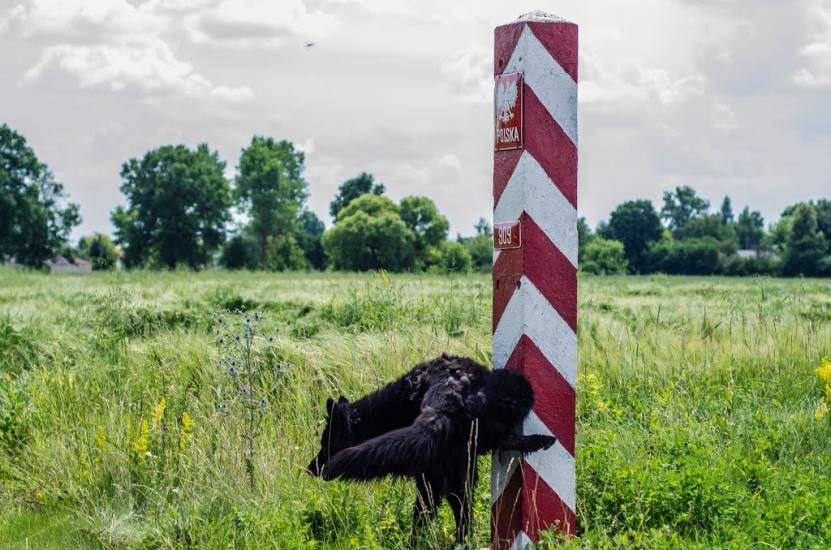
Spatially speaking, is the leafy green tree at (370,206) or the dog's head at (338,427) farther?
the leafy green tree at (370,206)

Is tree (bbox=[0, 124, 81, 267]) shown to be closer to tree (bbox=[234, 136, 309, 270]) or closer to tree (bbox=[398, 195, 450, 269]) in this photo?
tree (bbox=[234, 136, 309, 270])

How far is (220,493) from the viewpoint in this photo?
16.0 ft

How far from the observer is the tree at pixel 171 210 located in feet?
260

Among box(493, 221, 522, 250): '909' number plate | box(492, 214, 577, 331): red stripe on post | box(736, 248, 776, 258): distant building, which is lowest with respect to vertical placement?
box(492, 214, 577, 331): red stripe on post

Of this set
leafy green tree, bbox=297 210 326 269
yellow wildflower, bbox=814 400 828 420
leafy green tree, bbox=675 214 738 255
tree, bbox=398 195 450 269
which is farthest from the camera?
leafy green tree, bbox=675 214 738 255

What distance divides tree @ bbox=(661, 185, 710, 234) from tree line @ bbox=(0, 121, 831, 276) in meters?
46.5

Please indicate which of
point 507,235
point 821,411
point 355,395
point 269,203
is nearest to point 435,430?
point 507,235

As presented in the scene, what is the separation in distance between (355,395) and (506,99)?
3.61 metres

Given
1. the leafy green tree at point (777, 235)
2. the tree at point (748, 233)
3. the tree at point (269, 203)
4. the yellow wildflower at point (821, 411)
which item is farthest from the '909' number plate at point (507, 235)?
the tree at point (748, 233)

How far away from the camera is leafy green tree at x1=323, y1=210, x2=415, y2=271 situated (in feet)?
271

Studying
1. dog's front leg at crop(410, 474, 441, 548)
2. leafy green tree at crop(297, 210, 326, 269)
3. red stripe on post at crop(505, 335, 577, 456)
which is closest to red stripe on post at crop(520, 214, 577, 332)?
red stripe on post at crop(505, 335, 577, 456)

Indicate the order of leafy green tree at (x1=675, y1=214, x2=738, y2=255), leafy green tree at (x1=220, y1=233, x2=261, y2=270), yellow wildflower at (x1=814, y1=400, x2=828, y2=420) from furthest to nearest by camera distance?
1. leafy green tree at (x1=675, y1=214, x2=738, y2=255)
2. leafy green tree at (x1=220, y1=233, x2=261, y2=270)
3. yellow wildflower at (x1=814, y1=400, x2=828, y2=420)

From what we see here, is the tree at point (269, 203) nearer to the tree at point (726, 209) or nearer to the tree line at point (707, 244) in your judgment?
the tree line at point (707, 244)

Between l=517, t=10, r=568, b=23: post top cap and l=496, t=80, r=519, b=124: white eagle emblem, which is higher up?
l=517, t=10, r=568, b=23: post top cap
